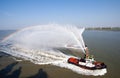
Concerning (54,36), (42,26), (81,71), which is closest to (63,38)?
(54,36)

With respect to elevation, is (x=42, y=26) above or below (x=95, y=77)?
above

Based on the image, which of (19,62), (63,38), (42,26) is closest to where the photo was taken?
(19,62)

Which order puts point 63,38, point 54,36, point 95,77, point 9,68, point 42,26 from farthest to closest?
1. point 54,36
2. point 63,38
3. point 42,26
4. point 9,68
5. point 95,77

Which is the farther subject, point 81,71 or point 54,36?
point 54,36

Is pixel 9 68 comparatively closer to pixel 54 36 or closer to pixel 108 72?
pixel 108 72

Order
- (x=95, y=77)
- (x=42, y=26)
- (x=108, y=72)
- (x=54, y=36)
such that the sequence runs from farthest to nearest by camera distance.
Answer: (x=54, y=36)
(x=42, y=26)
(x=108, y=72)
(x=95, y=77)

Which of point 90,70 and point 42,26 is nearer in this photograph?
point 90,70

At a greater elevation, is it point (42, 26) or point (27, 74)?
point (42, 26)

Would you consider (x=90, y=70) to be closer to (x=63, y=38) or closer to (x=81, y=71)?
(x=81, y=71)

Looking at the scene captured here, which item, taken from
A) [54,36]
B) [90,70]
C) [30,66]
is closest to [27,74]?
[30,66]
